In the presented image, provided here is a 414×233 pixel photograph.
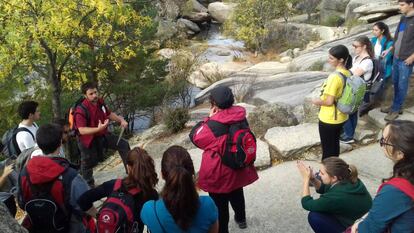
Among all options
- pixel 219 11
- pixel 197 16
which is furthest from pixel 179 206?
pixel 219 11

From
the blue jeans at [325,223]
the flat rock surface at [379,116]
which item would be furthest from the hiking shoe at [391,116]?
the blue jeans at [325,223]

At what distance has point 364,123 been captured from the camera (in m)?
6.45

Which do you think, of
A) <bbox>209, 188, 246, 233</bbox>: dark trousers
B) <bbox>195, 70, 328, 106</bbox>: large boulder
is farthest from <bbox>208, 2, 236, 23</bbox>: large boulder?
<bbox>209, 188, 246, 233</bbox>: dark trousers

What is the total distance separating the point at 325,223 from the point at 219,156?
3.39 ft

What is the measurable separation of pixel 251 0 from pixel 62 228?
2065cm

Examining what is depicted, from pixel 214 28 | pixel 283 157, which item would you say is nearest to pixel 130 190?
pixel 283 157

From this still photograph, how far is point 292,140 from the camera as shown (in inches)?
235

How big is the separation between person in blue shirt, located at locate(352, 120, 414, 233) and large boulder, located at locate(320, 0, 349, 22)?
2297cm

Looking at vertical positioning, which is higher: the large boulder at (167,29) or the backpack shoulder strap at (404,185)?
the backpack shoulder strap at (404,185)

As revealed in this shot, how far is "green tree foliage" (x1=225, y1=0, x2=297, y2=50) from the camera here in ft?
72.5

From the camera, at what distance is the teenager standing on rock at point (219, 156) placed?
3400mm

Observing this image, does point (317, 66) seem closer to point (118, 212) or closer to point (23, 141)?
point (23, 141)

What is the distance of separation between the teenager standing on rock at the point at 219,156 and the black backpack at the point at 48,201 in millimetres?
1142

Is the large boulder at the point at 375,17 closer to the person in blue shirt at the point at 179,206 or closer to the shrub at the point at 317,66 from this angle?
the shrub at the point at 317,66
